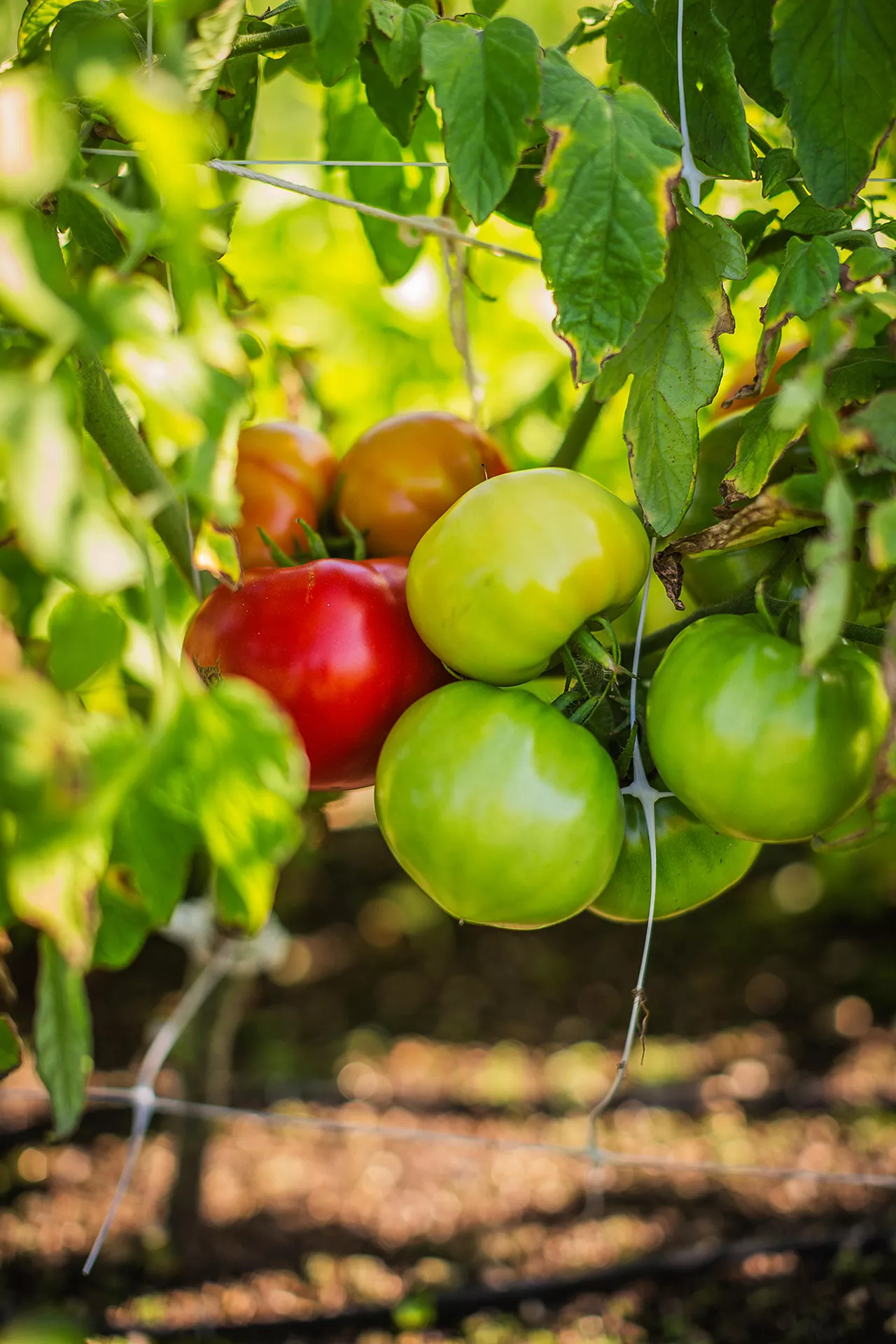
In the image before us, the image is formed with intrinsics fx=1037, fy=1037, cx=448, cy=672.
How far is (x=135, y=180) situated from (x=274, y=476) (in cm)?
24

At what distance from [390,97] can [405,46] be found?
93mm

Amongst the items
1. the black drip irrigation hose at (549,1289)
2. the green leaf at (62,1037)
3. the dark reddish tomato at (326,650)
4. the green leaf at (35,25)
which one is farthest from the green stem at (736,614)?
the black drip irrigation hose at (549,1289)

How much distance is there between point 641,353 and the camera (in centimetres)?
55

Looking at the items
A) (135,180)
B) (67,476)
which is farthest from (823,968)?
(67,476)

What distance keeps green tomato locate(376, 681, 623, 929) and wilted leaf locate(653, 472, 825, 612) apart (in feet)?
0.34

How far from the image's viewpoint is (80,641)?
456mm

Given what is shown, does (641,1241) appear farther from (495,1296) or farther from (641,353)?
(641,353)

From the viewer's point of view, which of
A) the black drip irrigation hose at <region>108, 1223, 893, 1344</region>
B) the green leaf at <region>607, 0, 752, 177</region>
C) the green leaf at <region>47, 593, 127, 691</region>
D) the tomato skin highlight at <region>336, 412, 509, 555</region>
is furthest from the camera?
the black drip irrigation hose at <region>108, 1223, 893, 1344</region>

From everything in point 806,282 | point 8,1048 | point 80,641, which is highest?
point 806,282

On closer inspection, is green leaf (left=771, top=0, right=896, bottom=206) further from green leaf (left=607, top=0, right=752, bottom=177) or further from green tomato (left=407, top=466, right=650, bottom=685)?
green tomato (left=407, top=466, right=650, bottom=685)

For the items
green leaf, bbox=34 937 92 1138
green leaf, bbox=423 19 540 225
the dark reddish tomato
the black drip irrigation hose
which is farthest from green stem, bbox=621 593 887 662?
the black drip irrigation hose

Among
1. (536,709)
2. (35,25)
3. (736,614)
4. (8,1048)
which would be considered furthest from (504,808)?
(35,25)

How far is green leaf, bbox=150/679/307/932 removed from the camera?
1.18ft

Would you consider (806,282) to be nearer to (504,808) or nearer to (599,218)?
(599,218)
